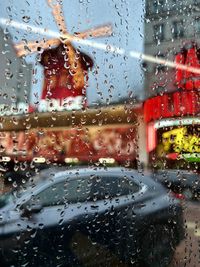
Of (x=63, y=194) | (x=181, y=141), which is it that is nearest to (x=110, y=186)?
(x=63, y=194)

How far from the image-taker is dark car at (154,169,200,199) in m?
1.64

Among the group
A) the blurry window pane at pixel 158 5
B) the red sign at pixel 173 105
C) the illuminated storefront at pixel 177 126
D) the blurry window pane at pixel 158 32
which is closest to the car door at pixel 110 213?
the illuminated storefront at pixel 177 126

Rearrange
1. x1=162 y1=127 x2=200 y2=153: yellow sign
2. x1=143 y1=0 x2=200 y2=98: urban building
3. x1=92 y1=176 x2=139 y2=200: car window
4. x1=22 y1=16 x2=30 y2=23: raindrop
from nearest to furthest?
x1=22 y1=16 x2=30 y2=23: raindrop, x1=92 y1=176 x2=139 y2=200: car window, x1=143 y1=0 x2=200 y2=98: urban building, x1=162 y1=127 x2=200 y2=153: yellow sign

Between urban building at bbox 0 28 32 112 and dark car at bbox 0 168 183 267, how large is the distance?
0.22 metres

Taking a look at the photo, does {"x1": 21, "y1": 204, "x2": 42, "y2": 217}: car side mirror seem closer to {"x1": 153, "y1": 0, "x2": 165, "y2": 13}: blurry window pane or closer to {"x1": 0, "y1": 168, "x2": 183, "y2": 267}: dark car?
{"x1": 0, "y1": 168, "x2": 183, "y2": 267}: dark car

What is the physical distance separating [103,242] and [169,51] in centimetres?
97

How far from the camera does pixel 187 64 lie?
1.96m

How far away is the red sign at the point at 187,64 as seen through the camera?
1.89m

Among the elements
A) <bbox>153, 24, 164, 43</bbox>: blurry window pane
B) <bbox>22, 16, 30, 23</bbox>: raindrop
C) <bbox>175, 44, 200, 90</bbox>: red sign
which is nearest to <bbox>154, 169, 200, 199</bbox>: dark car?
<bbox>175, 44, 200, 90</bbox>: red sign

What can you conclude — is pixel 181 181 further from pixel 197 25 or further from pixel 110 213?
pixel 197 25

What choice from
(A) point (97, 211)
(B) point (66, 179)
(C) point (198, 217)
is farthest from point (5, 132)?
(C) point (198, 217)

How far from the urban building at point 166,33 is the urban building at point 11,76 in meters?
0.67

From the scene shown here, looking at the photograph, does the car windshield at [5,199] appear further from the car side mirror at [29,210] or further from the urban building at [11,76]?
the urban building at [11,76]

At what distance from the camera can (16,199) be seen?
911mm
